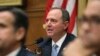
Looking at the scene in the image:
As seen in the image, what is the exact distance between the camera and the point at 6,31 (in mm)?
2119

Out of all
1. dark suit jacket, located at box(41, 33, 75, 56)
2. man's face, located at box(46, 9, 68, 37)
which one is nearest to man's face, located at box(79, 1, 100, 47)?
dark suit jacket, located at box(41, 33, 75, 56)

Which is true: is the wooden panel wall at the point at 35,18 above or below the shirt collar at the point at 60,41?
below

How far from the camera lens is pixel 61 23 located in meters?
3.70

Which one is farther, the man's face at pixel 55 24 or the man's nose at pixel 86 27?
the man's face at pixel 55 24

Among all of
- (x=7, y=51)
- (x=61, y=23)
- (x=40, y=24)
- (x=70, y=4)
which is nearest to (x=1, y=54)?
(x=7, y=51)

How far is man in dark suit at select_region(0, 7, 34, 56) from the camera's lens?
2111mm

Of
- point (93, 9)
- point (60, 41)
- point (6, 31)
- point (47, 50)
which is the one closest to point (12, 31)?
point (6, 31)

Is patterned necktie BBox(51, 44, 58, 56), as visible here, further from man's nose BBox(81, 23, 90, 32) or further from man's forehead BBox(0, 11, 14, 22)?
man's nose BBox(81, 23, 90, 32)

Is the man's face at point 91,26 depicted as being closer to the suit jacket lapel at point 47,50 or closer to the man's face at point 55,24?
the suit jacket lapel at point 47,50

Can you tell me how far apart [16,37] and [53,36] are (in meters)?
1.40

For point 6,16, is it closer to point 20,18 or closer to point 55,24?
point 20,18

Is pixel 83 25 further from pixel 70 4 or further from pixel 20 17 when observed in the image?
pixel 70 4

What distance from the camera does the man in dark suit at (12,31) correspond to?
6.93 feet

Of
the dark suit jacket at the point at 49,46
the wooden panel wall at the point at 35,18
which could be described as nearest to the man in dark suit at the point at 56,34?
the dark suit jacket at the point at 49,46
